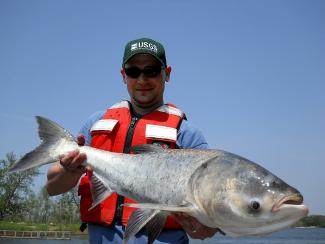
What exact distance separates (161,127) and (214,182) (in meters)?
1.78

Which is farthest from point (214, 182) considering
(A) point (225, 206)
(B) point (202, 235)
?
(B) point (202, 235)

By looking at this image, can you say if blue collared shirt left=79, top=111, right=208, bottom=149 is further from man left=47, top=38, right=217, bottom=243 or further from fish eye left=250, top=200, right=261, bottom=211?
fish eye left=250, top=200, right=261, bottom=211

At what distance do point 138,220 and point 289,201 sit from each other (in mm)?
1513

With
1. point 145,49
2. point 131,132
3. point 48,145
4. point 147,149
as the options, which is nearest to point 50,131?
point 48,145

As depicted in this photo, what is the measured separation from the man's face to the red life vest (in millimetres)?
236

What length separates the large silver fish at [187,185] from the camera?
3.54 m

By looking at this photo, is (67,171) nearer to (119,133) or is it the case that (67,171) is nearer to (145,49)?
(119,133)

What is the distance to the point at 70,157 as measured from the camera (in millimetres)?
4977

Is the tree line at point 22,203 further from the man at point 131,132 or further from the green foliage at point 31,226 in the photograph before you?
the man at point 131,132

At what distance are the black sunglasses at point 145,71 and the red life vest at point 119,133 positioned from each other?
1.63 ft

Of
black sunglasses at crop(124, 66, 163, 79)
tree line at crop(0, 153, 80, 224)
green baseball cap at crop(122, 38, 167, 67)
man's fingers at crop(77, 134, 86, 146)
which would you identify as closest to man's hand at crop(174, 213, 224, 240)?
man's fingers at crop(77, 134, 86, 146)

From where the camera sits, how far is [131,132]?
5.59m

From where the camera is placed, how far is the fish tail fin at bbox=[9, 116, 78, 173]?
491 centimetres

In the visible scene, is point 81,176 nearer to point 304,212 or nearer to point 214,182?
point 214,182
